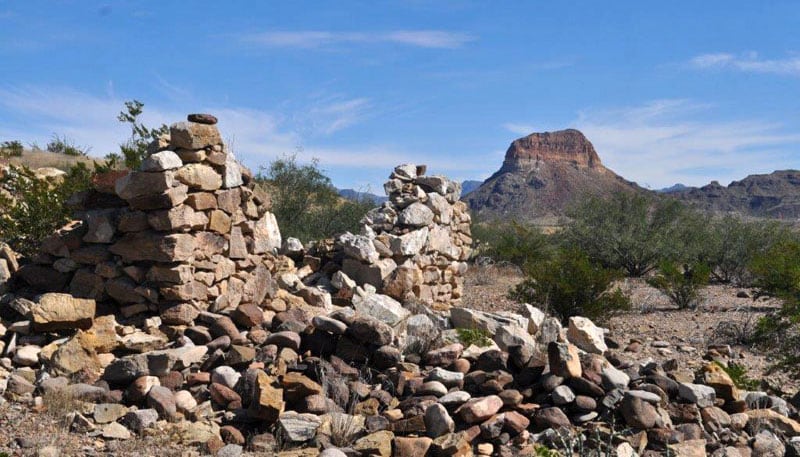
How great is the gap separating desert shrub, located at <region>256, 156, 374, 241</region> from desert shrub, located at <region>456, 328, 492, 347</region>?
9.31m

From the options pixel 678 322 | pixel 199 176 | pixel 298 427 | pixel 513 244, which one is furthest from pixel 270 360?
pixel 513 244

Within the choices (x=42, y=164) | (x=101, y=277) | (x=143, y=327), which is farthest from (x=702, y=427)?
(x=42, y=164)

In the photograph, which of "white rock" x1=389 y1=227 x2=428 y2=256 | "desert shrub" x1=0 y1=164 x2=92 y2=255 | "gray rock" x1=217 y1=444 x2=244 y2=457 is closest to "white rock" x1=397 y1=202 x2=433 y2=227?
"white rock" x1=389 y1=227 x2=428 y2=256

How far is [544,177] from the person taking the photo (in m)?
87.2

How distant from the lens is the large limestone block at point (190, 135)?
7508 mm

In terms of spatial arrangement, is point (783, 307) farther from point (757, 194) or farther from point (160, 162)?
point (757, 194)

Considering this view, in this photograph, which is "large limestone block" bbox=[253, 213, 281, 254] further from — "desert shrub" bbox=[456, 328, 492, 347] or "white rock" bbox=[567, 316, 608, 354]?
"white rock" bbox=[567, 316, 608, 354]

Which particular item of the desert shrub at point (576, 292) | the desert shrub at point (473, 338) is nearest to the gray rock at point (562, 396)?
the desert shrub at point (473, 338)

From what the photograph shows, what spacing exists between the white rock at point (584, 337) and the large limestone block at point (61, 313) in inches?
204

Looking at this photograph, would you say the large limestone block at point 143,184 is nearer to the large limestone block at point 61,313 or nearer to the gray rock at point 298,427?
the large limestone block at point 61,313

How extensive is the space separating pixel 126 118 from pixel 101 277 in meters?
7.86

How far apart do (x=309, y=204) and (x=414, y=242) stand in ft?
28.8

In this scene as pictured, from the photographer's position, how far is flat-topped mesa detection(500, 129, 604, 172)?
103625mm

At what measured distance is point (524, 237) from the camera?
71.3 ft
